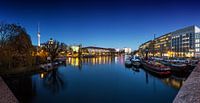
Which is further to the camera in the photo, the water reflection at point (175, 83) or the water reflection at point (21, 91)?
the water reflection at point (175, 83)

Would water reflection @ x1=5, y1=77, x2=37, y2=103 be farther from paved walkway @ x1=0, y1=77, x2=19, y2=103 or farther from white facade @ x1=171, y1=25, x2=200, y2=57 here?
white facade @ x1=171, y1=25, x2=200, y2=57

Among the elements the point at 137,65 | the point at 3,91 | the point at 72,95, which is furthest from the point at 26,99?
the point at 137,65

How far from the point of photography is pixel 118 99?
855 inches

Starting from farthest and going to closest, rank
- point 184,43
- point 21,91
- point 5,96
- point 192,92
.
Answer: point 184,43 < point 21,91 < point 5,96 < point 192,92

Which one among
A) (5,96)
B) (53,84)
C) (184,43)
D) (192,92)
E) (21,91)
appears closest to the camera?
(192,92)

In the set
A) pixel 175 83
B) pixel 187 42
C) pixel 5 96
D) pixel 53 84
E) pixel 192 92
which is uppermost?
pixel 187 42

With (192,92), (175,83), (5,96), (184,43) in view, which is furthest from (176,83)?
(184,43)

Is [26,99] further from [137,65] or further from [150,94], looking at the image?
[137,65]

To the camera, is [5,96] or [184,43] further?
[184,43]

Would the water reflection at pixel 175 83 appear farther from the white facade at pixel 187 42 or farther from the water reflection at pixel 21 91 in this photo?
the white facade at pixel 187 42

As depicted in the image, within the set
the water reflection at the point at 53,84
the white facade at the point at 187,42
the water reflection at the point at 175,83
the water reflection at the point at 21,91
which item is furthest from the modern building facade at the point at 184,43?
the water reflection at the point at 21,91

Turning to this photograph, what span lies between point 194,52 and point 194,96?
337 feet

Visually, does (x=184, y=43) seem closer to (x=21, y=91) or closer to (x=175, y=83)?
(x=175, y=83)

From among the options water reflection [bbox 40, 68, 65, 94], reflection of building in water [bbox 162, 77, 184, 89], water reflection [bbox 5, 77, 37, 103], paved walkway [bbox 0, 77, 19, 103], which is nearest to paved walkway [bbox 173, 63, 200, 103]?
paved walkway [bbox 0, 77, 19, 103]
